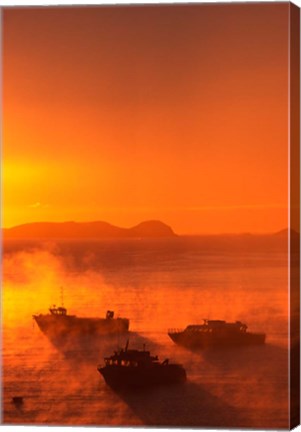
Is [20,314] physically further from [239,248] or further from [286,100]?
[286,100]

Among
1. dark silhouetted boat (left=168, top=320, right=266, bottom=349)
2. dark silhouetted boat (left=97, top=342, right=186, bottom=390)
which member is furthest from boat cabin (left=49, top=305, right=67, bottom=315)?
dark silhouetted boat (left=168, top=320, right=266, bottom=349)

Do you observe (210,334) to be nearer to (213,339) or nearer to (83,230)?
(213,339)

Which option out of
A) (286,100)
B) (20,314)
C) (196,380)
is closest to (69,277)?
(20,314)

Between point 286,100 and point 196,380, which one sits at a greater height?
point 286,100

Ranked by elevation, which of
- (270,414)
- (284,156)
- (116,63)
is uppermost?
(116,63)

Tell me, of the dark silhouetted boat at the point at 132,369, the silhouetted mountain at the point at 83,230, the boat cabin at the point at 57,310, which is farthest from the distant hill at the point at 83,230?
the dark silhouetted boat at the point at 132,369
